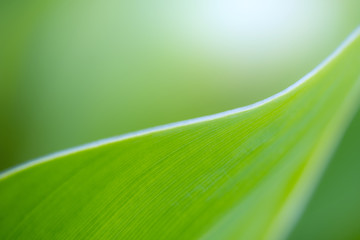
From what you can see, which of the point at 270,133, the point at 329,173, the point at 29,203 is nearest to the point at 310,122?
the point at 270,133

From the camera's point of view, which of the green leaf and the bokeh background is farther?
the bokeh background

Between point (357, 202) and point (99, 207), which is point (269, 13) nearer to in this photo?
point (357, 202)

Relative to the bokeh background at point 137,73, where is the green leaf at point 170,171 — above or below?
below

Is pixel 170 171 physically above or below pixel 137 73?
below

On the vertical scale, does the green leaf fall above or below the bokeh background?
below
